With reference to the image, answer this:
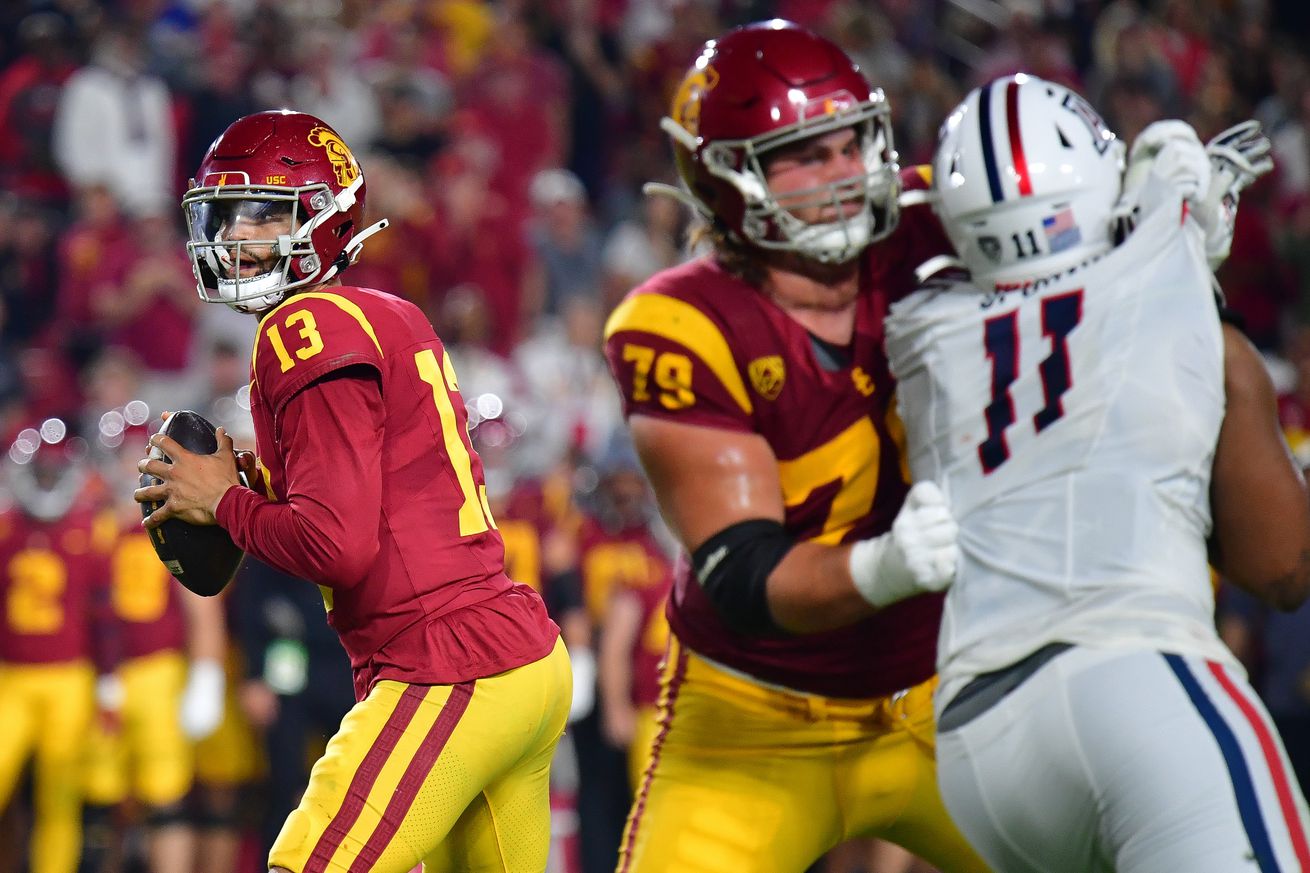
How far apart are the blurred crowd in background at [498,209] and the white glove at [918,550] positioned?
4.46 meters

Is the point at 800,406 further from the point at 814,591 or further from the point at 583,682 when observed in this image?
the point at 583,682

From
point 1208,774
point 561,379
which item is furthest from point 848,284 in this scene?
point 561,379

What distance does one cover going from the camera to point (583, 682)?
24.5ft

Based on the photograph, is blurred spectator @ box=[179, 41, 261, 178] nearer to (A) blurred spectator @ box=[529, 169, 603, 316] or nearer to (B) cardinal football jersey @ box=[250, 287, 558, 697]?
(A) blurred spectator @ box=[529, 169, 603, 316]

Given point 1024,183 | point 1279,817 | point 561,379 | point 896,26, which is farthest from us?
point 896,26

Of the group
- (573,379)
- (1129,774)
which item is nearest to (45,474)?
(573,379)

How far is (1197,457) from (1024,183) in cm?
54

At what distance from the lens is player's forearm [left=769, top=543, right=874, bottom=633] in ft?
9.04

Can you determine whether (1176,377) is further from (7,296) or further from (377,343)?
(7,296)

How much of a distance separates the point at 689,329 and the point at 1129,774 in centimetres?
116

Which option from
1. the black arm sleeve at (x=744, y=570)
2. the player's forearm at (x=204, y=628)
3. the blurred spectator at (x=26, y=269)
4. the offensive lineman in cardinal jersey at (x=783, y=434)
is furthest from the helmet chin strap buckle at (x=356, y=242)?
the blurred spectator at (x=26, y=269)

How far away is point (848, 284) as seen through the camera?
329 cm

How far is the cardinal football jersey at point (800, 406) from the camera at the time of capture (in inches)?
123

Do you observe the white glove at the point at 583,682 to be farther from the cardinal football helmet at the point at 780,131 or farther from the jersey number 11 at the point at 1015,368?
the jersey number 11 at the point at 1015,368
